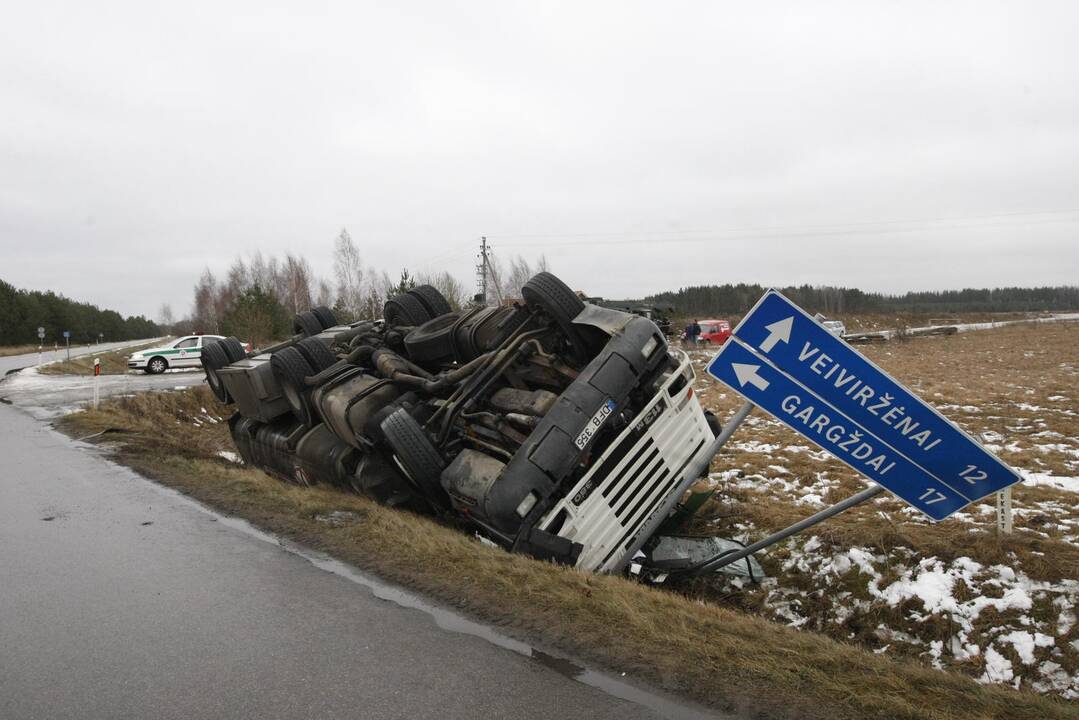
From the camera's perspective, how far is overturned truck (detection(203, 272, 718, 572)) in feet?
17.3

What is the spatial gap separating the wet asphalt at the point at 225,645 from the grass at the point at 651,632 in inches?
11.4

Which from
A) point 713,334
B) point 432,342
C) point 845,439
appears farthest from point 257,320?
point 845,439

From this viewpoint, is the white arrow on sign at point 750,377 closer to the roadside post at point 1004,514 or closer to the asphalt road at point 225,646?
the asphalt road at point 225,646

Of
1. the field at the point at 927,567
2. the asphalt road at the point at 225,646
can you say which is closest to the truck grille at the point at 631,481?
the field at the point at 927,567

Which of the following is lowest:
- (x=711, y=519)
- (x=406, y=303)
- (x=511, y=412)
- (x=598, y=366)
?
(x=711, y=519)

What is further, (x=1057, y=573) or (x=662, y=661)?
(x=1057, y=573)

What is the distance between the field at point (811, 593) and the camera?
3186 millimetres

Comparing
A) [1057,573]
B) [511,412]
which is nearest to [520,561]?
[511,412]

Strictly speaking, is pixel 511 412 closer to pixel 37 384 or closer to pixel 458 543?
pixel 458 543

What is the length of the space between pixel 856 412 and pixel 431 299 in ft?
20.7

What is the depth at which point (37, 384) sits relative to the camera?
889 inches

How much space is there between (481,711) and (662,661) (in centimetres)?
89

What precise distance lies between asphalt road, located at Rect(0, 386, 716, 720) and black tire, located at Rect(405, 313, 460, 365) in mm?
2724

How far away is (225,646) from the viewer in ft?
12.2
